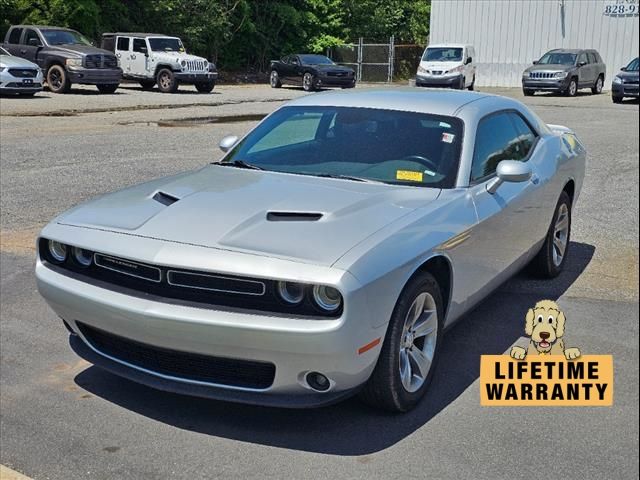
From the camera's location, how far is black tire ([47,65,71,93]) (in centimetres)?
2458

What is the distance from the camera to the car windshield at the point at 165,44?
2786cm

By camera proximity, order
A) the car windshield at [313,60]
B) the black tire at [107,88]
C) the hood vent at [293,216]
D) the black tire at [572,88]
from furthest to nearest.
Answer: the car windshield at [313,60] < the black tire at [572,88] < the black tire at [107,88] < the hood vent at [293,216]

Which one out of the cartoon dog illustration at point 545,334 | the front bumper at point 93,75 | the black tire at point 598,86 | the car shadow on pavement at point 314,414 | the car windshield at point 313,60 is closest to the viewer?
the cartoon dog illustration at point 545,334

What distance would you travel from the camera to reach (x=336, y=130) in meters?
5.20

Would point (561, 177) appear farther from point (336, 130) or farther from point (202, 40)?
point (202, 40)

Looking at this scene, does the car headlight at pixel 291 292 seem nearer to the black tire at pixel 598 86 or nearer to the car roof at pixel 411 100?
the car roof at pixel 411 100

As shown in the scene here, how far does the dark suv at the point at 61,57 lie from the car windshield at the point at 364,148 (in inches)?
805

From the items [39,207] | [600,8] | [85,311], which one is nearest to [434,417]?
[85,311]

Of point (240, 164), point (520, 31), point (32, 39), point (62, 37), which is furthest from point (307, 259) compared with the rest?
point (520, 31)

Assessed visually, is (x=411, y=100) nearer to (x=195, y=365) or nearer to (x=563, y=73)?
(x=195, y=365)

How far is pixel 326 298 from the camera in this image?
A: 351cm

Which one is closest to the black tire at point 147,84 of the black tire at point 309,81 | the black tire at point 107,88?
the black tire at point 107,88

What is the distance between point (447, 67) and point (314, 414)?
29455 mm

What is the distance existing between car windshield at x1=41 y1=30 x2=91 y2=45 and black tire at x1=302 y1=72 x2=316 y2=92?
9596 mm
